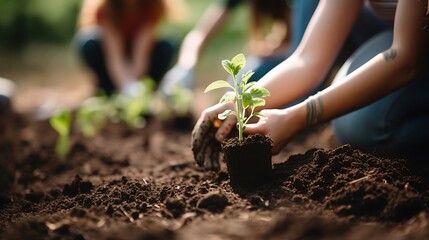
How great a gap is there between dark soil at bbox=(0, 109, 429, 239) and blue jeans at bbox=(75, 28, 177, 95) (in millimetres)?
2578

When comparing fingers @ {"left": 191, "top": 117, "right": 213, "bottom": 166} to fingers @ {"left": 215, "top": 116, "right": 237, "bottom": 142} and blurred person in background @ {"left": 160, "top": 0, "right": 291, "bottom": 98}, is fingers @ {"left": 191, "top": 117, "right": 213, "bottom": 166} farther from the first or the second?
blurred person in background @ {"left": 160, "top": 0, "right": 291, "bottom": 98}

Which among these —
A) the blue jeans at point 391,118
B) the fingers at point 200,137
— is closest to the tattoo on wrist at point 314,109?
the fingers at point 200,137

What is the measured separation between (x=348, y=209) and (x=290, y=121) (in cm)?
41

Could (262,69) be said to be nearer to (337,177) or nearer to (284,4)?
(284,4)

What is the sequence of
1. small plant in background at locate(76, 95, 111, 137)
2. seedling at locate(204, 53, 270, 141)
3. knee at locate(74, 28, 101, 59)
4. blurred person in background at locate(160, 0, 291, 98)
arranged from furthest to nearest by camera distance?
knee at locate(74, 28, 101, 59) < blurred person in background at locate(160, 0, 291, 98) < small plant in background at locate(76, 95, 111, 137) < seedling at locate(204, 53, 270, 141)

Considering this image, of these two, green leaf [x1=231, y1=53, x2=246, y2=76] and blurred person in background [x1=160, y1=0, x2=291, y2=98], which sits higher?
blurred person in background [x1=160, y1=0, x2=291, y2=98]

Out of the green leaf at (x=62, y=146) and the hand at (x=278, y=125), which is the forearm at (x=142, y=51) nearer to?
the green leaf at (x=62, y=146)

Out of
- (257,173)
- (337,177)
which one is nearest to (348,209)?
(337,177)

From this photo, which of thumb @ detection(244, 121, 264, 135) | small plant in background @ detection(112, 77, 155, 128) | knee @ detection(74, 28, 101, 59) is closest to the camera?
thumb @ detection(244, 121, 264, 135)

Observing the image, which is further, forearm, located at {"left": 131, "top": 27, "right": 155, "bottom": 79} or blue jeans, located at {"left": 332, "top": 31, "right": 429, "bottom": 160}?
forearm, located at {"left": 131, "top": 27, "right": 155, "bottom": 79}

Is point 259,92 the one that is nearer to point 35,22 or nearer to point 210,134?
point 210,134

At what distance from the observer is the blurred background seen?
6.00m

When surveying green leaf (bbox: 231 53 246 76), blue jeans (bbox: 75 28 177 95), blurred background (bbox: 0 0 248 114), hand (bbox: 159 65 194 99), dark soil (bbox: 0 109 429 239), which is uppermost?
blurred background (bbox: 0 0 248 114)

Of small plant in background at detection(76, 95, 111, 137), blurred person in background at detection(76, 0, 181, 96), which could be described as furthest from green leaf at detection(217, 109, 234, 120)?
blurred person in background at detection(76, 0, 181, 96)
